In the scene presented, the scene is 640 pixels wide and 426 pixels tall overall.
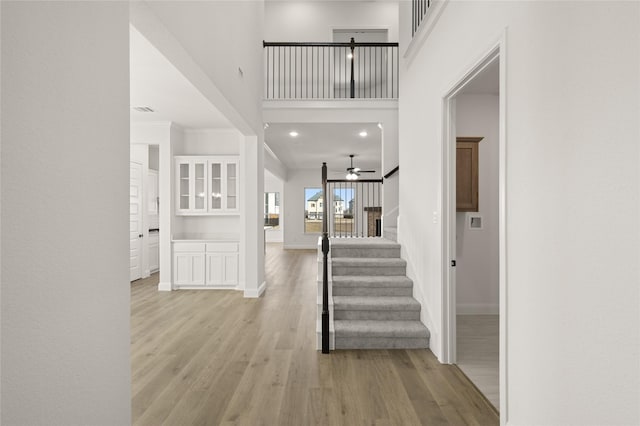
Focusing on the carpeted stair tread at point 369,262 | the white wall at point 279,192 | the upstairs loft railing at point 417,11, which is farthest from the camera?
the white wall at point 279,192

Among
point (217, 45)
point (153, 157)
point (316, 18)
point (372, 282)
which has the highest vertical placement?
point (316, 18)

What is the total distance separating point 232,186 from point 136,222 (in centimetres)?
217

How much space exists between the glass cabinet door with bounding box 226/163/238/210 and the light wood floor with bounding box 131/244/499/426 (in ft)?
8.06

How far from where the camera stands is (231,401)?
2.50 meters

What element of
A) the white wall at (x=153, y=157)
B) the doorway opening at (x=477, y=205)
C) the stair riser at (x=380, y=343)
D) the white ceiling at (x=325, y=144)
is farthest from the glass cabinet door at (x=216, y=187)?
the doorway opening at (x=477, y=205)

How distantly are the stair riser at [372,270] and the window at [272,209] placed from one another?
1089cm

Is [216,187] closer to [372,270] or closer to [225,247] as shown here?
[225,247]

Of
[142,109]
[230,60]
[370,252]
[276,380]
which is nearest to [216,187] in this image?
[142,109]

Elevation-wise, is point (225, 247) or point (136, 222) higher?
point (136, 222)

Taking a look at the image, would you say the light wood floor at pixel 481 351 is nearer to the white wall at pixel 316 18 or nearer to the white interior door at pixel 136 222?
the white interior door at pixel 136 222

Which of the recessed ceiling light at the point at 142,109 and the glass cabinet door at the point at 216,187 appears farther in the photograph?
the glass cabinet door at the point at 216,187

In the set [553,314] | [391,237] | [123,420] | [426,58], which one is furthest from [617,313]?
[391,237]

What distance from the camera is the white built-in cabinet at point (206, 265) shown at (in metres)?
6.21

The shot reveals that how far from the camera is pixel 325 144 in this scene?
820 cm
